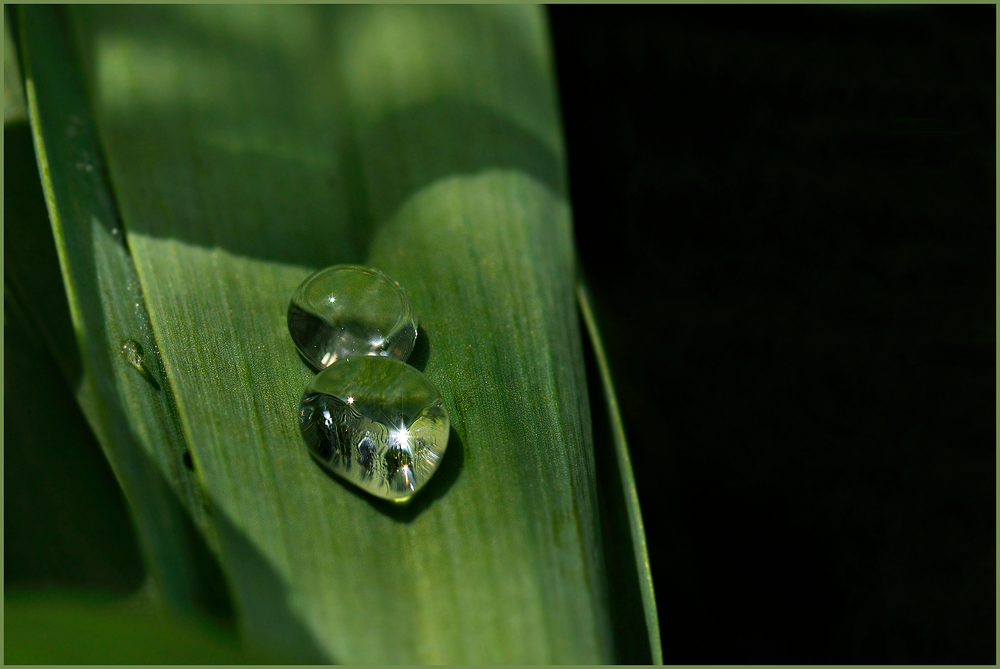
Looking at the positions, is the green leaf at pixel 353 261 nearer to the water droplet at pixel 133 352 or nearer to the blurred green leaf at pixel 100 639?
the water droplet at pixel 133 352

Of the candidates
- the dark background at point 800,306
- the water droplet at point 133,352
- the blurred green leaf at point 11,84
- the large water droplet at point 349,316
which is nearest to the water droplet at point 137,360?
the water droplet at point 133,352

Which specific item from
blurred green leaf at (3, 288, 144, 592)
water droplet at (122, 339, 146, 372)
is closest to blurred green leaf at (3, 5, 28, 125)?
blurred green leaf at (3, 288, 144, 592)

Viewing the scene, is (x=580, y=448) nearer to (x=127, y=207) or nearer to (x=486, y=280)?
(x=486, y=280)

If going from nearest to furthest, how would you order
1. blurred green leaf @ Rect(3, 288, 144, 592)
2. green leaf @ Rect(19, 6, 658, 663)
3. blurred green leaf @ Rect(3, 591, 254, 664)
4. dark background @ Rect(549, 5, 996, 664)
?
blurred green leaf @ Rect(3, 591, 254, 664)
green leaf @ Rect(19, 6, 658, 663)
blurred green leaf @ Rect(3, 288, 144, 592)
dark background @ Rect(549, 5, 996, 664)

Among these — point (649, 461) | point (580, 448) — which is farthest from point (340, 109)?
point (649, 461)

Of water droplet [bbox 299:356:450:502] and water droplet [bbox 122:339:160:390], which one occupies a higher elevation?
water droplet [bbox 122:339:160:390]

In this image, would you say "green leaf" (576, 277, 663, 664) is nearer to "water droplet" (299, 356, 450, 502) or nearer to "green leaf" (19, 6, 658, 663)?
"green leaf" (19, 6, 658, 663)
